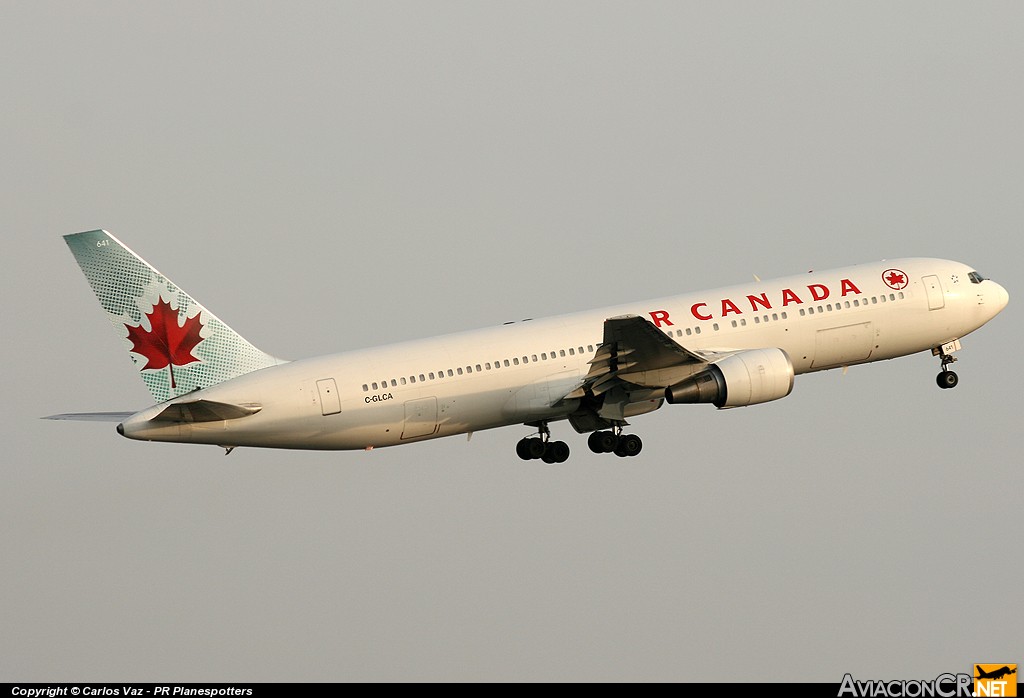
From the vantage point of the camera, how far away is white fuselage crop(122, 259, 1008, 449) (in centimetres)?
5294

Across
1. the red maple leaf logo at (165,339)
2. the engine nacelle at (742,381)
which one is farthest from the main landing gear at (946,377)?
the red maple leaf logo at (165,339)

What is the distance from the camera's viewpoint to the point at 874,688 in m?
46.7

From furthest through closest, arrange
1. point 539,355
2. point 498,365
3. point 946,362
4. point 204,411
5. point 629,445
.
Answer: point 946,362 < point 629,445 < point 539,355 < point 498,365 < point 204,411

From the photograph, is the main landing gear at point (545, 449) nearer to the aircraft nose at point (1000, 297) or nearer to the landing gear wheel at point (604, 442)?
the landing gear wheel at point (604, 442)

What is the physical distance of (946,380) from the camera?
63.1 m

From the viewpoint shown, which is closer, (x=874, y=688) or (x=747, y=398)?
(x=874, y=688)

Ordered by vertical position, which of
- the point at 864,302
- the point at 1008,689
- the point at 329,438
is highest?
the point at 864,302

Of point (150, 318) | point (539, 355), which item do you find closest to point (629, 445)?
point (539, 355)

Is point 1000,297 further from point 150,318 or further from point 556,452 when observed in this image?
point 150,318

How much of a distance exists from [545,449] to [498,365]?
5378 mm

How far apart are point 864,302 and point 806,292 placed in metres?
2.22

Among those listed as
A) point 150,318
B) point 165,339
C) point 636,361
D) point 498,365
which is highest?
point 150,318

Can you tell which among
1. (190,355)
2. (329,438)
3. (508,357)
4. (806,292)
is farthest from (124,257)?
(806,292)

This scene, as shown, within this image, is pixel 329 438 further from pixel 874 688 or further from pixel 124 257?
pixel 874 688
